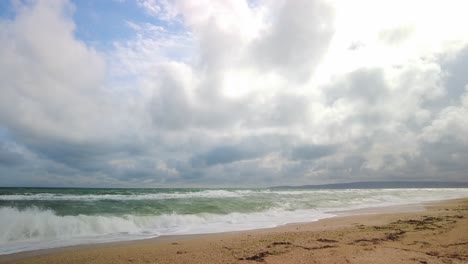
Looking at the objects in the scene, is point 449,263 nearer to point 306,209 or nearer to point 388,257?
point 388,257

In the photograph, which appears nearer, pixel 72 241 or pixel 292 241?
pixel 292 241

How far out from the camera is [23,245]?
9352 mm

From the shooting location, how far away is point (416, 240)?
7.82 m

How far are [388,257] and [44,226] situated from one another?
11.8m

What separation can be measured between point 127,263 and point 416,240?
7.32m

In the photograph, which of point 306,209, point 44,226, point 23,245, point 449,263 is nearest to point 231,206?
point 306,209

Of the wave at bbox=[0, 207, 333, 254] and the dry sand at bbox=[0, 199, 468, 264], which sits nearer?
the dry sand at bbox=[0, 199, 468, 264]

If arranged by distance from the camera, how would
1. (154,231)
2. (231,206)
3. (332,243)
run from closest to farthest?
(332,243) < (154,231) < (231,206)

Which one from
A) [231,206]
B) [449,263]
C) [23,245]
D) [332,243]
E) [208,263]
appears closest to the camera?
[449,263]

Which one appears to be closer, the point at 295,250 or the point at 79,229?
the point at 295,250

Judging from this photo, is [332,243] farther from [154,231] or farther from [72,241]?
[72,241]

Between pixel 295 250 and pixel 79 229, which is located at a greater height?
pixel 295 250

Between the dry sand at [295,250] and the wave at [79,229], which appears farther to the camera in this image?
the wave at [79,229]

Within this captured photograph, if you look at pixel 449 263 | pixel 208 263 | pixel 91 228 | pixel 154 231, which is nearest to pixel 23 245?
pixel 91 228
